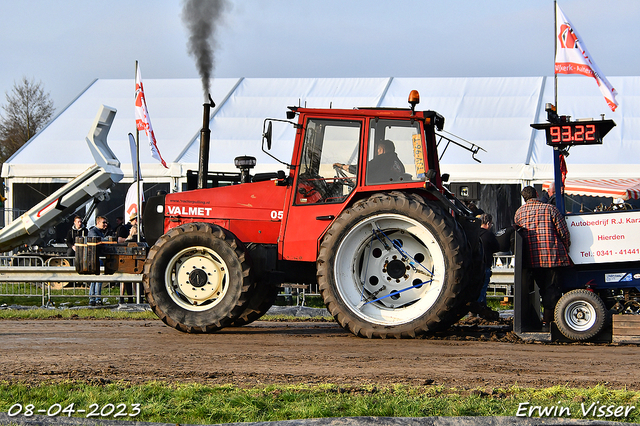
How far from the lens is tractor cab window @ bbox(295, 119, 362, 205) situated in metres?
7.74

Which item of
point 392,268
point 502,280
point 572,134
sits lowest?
point 502,280

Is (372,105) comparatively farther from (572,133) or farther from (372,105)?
(572,133)

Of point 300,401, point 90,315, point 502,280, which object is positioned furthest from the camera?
point 502,280

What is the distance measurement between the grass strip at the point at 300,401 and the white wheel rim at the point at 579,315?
272 cm

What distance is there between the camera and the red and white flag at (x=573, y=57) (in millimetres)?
12078

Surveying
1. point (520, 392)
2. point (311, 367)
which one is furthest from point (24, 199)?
point (520, 392)

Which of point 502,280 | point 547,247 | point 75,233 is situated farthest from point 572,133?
point 75,233

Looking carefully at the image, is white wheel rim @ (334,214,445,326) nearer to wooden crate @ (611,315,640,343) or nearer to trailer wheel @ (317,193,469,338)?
trailer wheel @ (317,193,469,338)

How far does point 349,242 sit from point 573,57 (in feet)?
22.3

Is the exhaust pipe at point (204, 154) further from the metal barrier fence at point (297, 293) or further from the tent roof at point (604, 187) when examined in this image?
the tent roof at point (604, 187)

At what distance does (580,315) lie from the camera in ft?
24.5

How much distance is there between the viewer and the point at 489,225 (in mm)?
11094

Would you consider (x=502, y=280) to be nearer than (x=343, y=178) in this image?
No

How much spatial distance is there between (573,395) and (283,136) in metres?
15.5
